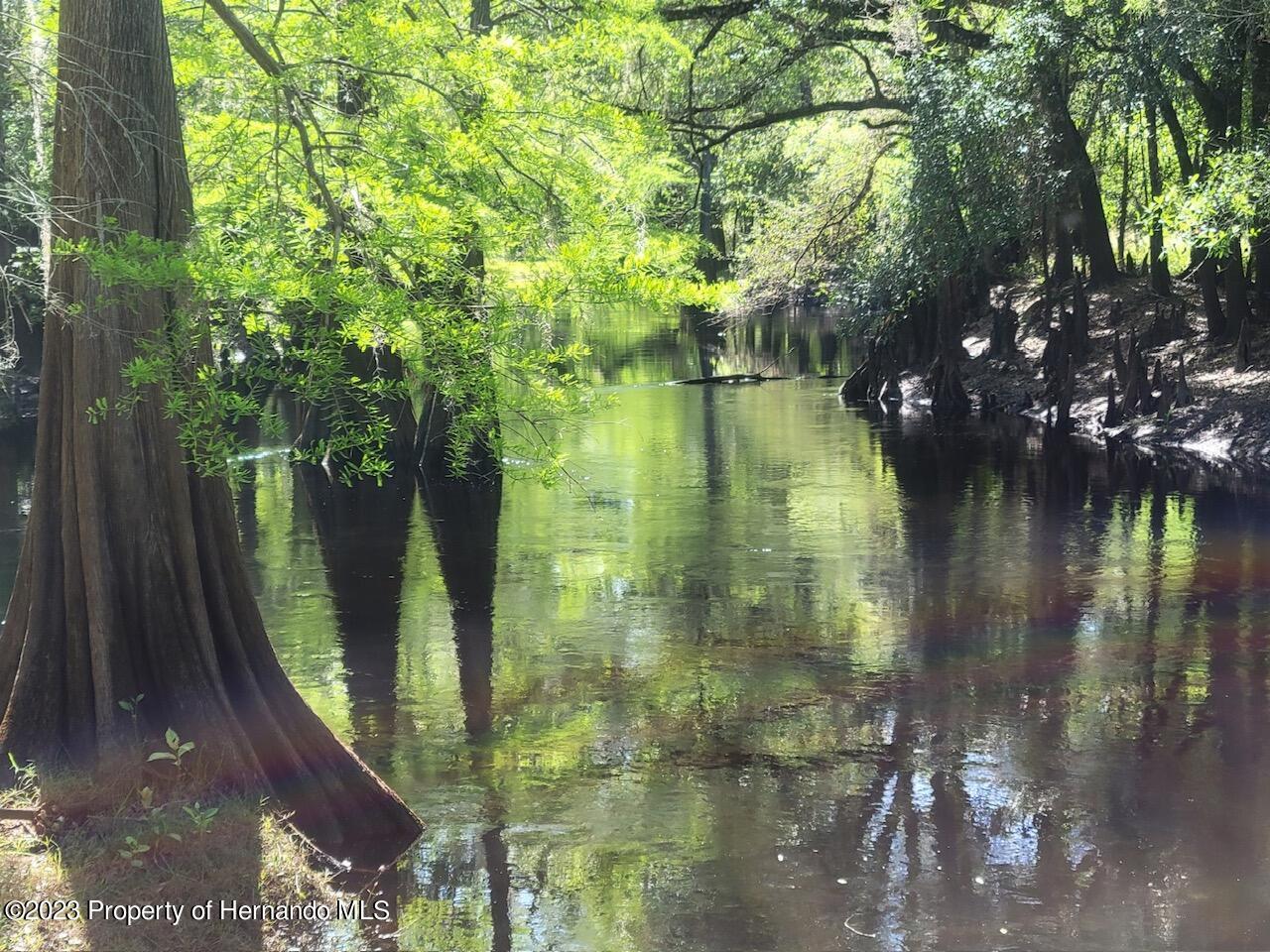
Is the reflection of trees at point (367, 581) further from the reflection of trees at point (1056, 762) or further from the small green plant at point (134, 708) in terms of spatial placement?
the reflection of trees at point (1056, 762)

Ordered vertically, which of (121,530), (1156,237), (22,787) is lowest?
(22,787)

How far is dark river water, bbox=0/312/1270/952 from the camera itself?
7059 millimetres

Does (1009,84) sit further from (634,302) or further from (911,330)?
(634,302)

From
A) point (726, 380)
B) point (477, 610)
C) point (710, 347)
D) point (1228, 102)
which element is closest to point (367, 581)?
point (477, 610)

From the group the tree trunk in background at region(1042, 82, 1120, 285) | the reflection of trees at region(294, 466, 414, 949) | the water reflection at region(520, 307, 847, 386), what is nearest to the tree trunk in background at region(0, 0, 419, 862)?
the reflection of trees at region(294, 466, 414, 949)

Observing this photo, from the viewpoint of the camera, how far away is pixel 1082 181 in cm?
2817

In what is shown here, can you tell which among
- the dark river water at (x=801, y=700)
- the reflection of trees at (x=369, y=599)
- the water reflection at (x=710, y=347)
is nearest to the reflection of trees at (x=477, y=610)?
the dark river water at (x=801, y=700)

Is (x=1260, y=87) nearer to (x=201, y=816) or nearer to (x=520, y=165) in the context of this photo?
(x=520, y=165)

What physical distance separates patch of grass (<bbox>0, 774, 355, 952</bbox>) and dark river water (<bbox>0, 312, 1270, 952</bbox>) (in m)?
0.42

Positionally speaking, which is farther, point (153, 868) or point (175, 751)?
point (175, 751)

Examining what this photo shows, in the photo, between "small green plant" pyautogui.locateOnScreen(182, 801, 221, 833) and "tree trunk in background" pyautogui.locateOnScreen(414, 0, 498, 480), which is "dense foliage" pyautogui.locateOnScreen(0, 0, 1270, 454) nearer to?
"tree trunk in background" pyautogui.locateOnScreen(414, 0, 498, 480)

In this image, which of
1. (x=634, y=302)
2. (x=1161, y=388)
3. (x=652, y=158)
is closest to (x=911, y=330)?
(x=1161, y=388)

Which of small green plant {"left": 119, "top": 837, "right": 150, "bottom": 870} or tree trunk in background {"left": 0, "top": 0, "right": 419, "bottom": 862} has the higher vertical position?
tree trunk in background {"left": 0, "top": 0, "right": 419, "bottom": 862}

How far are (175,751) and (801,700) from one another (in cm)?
508
